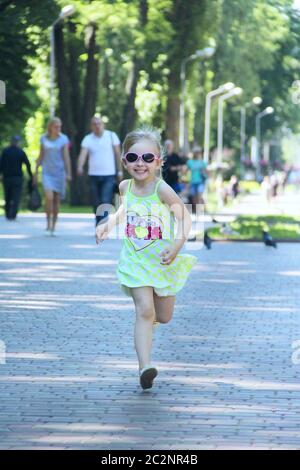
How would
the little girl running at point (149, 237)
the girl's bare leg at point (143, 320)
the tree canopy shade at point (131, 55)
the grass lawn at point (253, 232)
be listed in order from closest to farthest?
the girl's bare leg at point (143, 320)
the little girl running at point (149, 237)
the grass lawn at point (253, 232)
the tree canopy shade at point (131, 55)

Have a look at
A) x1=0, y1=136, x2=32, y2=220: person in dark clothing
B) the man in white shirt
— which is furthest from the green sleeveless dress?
x1=0, y1=136, x2=32, y2=220: person in dark clothing

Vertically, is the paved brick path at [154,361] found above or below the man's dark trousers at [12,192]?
above

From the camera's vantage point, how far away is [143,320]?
846cm

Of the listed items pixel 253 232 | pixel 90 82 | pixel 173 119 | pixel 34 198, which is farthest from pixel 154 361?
pixel 173 119

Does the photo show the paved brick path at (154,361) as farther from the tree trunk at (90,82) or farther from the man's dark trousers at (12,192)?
the tree trunk at (90,82)

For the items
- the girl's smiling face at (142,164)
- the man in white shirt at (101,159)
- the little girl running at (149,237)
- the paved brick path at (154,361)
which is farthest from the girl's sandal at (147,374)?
the man in white shirt at (101,159)

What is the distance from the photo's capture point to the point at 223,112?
88.1 m

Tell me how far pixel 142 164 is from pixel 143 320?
0.89m

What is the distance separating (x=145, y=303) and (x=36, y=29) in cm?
2469

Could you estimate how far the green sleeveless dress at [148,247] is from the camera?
853 cm

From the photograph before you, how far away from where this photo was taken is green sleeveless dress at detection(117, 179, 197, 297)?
28.0ft

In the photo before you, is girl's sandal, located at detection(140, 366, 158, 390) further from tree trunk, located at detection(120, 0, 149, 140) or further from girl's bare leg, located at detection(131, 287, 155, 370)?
tree trunk, located at detection(120, 0, 149, 140)

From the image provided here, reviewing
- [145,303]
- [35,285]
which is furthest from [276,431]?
[35,285]

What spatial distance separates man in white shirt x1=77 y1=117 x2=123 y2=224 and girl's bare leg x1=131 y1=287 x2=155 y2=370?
1353 centimetres
